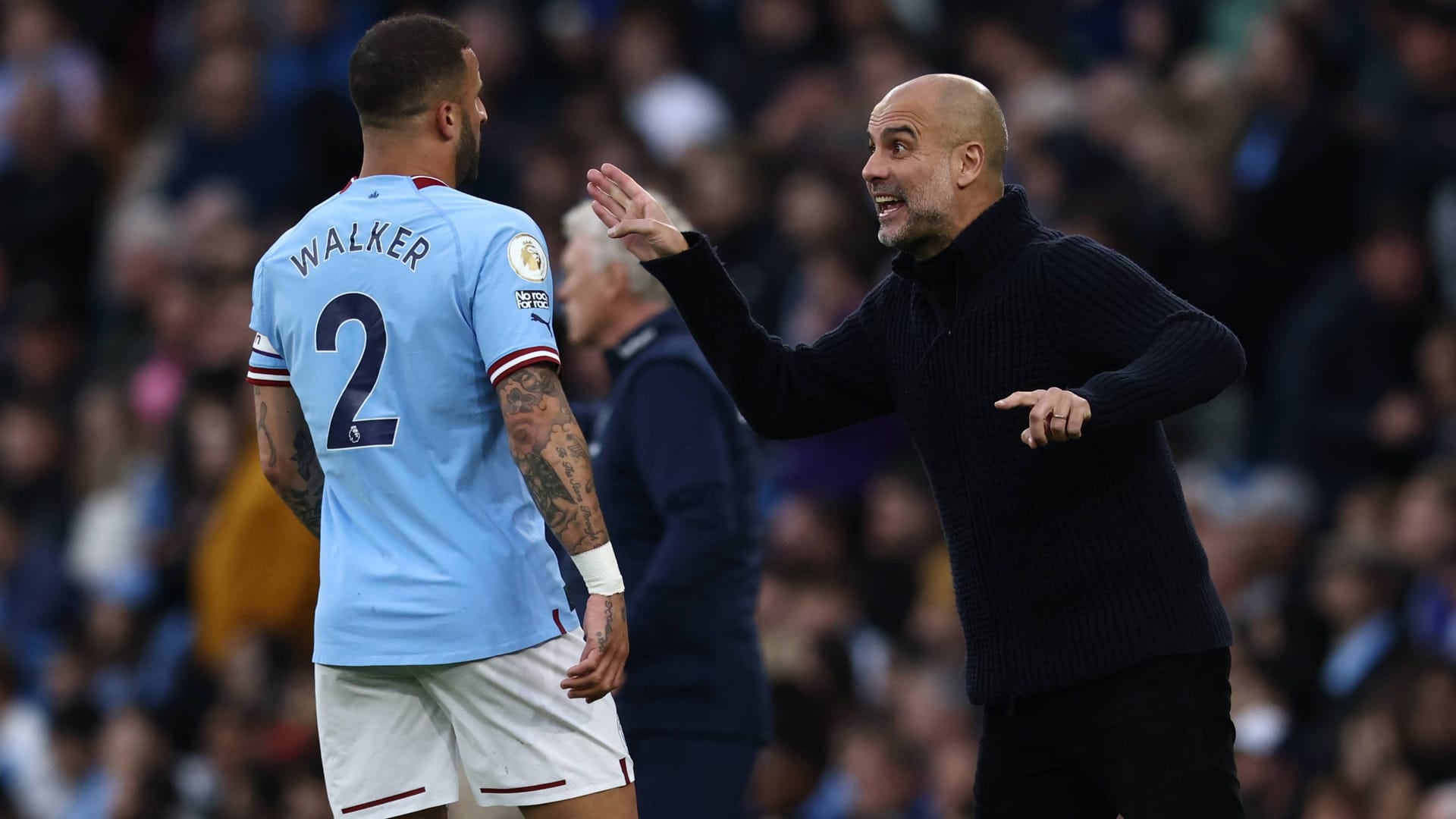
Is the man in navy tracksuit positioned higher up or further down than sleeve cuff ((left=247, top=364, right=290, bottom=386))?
further down

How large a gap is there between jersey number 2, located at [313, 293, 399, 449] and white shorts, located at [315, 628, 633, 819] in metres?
0.49

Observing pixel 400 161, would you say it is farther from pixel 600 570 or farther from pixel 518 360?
pixel 600 570

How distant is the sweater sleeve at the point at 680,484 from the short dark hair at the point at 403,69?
1.28 metres

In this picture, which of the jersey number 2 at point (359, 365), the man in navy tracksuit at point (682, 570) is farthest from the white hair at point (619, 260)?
the jersey number 2 at point (359, 365)

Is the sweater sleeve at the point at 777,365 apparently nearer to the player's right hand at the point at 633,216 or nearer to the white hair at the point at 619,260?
the player's right hand at the point at 633,216

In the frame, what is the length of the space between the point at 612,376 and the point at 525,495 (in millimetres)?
1324

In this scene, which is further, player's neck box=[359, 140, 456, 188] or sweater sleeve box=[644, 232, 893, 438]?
sweater sleeve box=[644, 232, 893, 438]

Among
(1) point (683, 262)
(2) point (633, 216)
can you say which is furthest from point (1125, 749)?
(2) point (633, 216)

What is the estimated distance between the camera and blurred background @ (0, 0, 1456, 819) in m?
8.36

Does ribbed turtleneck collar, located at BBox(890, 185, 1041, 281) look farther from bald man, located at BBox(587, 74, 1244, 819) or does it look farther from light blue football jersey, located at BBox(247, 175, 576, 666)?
light blue football jersey, located at BBox(247, 175, 576, 666)

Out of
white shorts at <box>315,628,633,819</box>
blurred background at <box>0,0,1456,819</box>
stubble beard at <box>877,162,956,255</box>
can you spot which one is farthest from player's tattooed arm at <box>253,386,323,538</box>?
blurred background at <box>0,0,1456,819</box>

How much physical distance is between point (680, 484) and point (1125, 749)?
1.52 metres

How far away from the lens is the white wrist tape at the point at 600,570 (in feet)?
14.8

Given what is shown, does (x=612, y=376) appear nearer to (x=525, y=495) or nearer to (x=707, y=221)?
(x=525, y=495)
